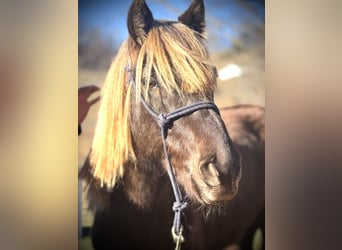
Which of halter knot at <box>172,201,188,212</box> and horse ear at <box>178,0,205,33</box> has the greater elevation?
horse ear at <box>178,0,205,33</box>

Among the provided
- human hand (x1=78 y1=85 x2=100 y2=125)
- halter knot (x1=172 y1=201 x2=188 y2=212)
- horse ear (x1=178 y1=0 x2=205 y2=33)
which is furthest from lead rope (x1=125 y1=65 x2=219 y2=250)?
horse ear (x1=178 y1=0 x2=205 y2=33)

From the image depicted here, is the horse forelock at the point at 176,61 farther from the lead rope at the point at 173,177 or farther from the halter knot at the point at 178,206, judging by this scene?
the halter knot at the point at 178,206

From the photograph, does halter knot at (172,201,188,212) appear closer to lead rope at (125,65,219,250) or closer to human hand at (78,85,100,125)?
lead rope at (125,65,219,250)

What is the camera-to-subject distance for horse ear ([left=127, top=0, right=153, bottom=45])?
1.07m

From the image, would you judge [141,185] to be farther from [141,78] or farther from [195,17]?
[195,17]

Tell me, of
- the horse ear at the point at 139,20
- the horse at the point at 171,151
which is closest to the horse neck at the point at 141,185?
the horse at the point at 171,151

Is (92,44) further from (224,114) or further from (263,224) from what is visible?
(263,224)

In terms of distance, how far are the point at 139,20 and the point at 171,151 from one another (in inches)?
15.2

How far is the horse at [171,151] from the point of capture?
3.48 ft

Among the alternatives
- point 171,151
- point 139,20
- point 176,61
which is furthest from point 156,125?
point 139,20

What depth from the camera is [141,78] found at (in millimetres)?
1071

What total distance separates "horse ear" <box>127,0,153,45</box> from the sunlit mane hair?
1 cm
